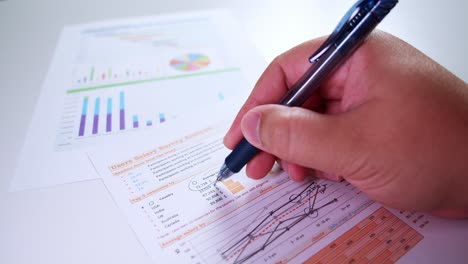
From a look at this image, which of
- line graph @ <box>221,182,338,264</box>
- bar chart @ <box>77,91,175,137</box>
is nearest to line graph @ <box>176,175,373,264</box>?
line graph @ <box>221,182,338,264</box>

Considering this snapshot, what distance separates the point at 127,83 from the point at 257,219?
0.42m

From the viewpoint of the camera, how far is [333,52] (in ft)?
1.56

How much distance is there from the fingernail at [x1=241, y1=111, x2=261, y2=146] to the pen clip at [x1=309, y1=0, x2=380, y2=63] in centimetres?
12

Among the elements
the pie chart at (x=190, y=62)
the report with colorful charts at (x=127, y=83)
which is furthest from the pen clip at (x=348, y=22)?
the pie chart at (x=190, y=62)

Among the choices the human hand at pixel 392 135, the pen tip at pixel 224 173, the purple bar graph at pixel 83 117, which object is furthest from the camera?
the purple bar graph at pixel 83 117

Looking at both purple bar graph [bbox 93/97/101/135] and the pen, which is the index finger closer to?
the pen

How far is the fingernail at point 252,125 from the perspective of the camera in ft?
1.53

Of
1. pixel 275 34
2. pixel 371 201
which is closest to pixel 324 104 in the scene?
pixel 371 201

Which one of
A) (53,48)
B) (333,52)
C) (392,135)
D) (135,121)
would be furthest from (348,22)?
(53,48)

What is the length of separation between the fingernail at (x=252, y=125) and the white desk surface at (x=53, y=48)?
0.20 meters

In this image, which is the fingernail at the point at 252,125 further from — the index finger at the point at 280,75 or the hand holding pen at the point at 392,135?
the index finger at the point at 280,75

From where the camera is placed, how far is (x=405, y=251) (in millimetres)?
431

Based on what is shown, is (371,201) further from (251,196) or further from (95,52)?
(95,52)

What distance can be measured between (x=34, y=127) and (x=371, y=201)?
559mm
